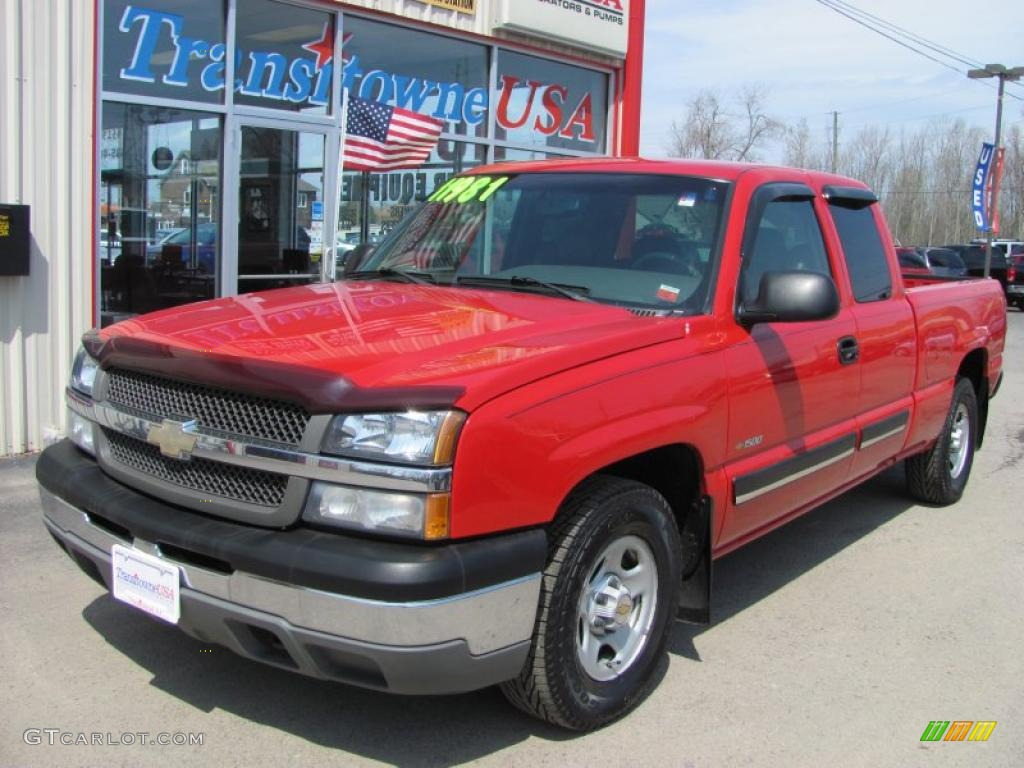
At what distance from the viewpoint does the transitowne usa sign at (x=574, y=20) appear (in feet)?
33.6

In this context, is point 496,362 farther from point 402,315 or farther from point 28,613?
point 28,613

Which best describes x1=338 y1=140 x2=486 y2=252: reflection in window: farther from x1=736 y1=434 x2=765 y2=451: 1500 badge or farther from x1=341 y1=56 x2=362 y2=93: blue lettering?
x1=736 y1=434 x2=765 y2=451: 1500 badge

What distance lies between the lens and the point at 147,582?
3.06m

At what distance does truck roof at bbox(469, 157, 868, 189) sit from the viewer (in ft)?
14.0

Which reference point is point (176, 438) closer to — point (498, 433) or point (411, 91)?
point (498, 433)

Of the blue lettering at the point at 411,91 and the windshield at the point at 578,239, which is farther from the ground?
the blue lettering at the point at 411,91

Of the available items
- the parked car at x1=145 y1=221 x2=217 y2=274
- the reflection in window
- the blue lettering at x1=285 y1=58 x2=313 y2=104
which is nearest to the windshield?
the parked car at x1=145 y1=221 x2=217 y2=274

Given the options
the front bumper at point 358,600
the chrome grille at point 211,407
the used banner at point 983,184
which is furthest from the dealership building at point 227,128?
the used banner at point 983,184

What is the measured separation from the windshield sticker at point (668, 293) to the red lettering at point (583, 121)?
836 centimetres

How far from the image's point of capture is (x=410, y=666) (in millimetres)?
2721

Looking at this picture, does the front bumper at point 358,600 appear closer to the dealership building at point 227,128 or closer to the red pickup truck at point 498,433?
the red pickup truck at point 498,433

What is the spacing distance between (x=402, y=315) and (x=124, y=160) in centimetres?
512

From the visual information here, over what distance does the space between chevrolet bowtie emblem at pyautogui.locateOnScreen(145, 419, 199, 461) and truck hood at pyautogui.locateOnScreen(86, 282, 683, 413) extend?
15 cm

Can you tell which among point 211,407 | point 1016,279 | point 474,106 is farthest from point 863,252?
point 1016,279
